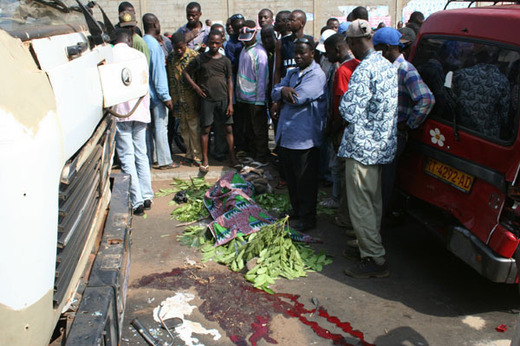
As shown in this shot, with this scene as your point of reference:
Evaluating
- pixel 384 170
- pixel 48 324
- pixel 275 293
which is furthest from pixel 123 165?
pixel 48 324

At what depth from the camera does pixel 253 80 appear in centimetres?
702

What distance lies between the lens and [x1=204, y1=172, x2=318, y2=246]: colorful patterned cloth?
4883 millimetres

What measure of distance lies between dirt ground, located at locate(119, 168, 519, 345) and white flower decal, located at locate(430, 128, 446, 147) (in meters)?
1.18

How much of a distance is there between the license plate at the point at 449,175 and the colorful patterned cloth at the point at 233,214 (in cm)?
140

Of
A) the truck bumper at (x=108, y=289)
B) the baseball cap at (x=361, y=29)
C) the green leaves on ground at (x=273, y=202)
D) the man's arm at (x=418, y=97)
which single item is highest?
the baseball cap at (x=361, y=29)

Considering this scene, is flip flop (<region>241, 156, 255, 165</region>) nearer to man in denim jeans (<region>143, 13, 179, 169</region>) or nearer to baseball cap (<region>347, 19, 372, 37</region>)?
man in denim jeans (<region>143, 13, 179, 169</region>)

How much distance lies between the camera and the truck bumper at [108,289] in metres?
2.08

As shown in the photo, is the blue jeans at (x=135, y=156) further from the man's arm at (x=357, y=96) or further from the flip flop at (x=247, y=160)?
the man's arm at (x=357, y=96)

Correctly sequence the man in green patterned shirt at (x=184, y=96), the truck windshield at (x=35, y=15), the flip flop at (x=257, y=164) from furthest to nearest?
the flip flop at (x=257, y=164) → the man in green patterned shirt at (x=184, y=96) → the truck windshield at (x=35, y=15)

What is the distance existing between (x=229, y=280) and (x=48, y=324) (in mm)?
2619

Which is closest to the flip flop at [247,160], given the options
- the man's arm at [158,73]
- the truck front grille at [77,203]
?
the man's arm at [158,73]

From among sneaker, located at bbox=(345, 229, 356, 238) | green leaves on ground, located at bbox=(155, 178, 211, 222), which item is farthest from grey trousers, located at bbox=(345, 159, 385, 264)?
green leaves on ground, located at bbox=(155, 178, 211, 222)

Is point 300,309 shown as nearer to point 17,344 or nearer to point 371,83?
point 371,83

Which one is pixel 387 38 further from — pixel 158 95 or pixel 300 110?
pixel 158 95
